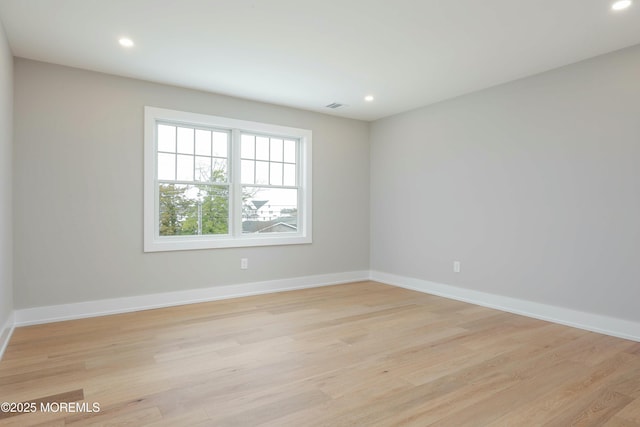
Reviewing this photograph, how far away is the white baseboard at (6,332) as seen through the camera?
2.80 metres

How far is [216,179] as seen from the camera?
4.64m

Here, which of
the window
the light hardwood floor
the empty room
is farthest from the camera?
the window

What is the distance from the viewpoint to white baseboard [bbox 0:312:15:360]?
9.18 ft

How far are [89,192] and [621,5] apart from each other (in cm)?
482

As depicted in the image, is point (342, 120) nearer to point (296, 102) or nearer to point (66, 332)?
point (296, 102)

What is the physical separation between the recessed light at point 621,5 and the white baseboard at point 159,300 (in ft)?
13.8

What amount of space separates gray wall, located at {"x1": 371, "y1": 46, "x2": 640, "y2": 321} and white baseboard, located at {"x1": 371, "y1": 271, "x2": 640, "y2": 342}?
7 centimetres

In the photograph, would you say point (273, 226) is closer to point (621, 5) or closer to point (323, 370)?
point (323, 370)

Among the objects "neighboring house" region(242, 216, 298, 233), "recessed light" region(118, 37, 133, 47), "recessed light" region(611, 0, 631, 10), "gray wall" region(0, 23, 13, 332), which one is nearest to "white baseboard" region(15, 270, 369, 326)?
"gray wall" region(0, 23, 13, 332)

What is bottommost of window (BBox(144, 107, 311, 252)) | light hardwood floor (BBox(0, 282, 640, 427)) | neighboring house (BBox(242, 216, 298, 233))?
light hardwood floor (BBox(0, 282, 640, 427))

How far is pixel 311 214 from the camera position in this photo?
209 inches

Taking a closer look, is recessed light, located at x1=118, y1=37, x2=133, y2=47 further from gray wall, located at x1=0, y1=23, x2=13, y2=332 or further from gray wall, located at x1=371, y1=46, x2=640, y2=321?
gray wall, located at x1=371, y1=46, x2=640, y2=321

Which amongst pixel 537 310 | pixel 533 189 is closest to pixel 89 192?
pixel 533 189

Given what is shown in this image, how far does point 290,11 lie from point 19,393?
3027 millimetres
